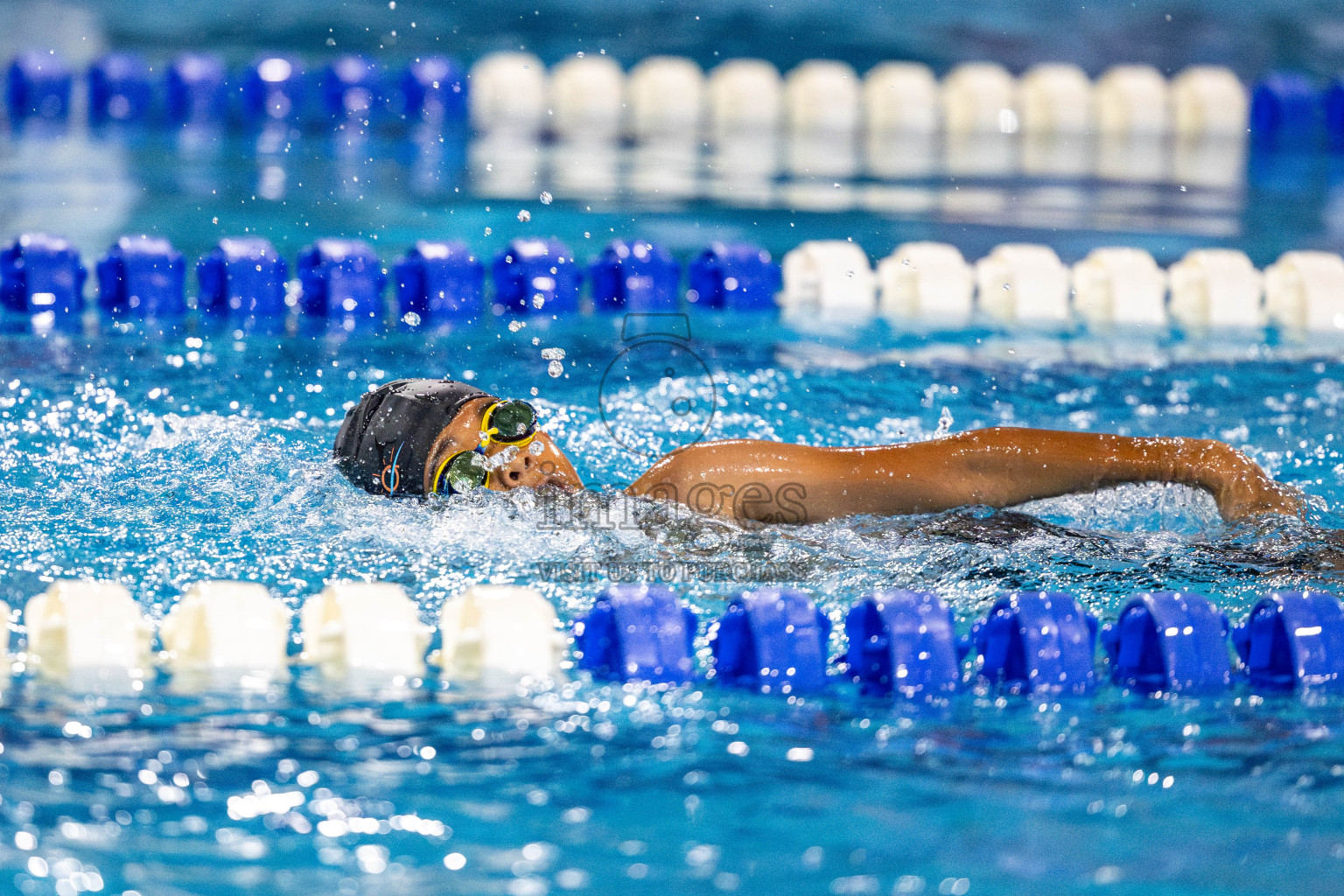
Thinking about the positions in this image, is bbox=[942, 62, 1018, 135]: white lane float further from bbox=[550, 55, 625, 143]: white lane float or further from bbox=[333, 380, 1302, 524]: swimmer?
bbox=[333, 380, 1302, 524]: swimmer

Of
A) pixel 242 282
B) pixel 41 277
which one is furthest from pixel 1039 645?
pixel 41 277

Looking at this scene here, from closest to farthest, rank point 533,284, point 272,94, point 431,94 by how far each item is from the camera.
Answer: point 533,284 < point 272,94 < point 431,94

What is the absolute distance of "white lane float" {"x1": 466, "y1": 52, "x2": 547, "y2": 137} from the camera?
897cm

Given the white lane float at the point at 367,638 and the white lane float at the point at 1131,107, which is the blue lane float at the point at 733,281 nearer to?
the white lane float at the point at 367,638

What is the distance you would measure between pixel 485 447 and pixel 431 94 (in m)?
6.59

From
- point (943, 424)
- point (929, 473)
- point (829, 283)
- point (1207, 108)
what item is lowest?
point (929, 473)

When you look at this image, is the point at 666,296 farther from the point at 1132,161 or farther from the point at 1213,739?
the point at 1132,161

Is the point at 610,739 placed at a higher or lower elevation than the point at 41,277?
lower

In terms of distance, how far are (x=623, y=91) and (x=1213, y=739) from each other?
7.56m

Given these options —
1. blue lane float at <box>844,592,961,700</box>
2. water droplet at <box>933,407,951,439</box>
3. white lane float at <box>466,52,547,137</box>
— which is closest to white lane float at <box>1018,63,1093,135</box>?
white lane float at <box>466,52,547,137</box>

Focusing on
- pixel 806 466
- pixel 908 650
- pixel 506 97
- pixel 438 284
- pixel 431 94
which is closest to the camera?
pixel 908 650

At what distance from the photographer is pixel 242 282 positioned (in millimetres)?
5039

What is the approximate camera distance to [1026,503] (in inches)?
124

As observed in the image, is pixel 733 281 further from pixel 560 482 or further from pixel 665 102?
pixel 665 102
